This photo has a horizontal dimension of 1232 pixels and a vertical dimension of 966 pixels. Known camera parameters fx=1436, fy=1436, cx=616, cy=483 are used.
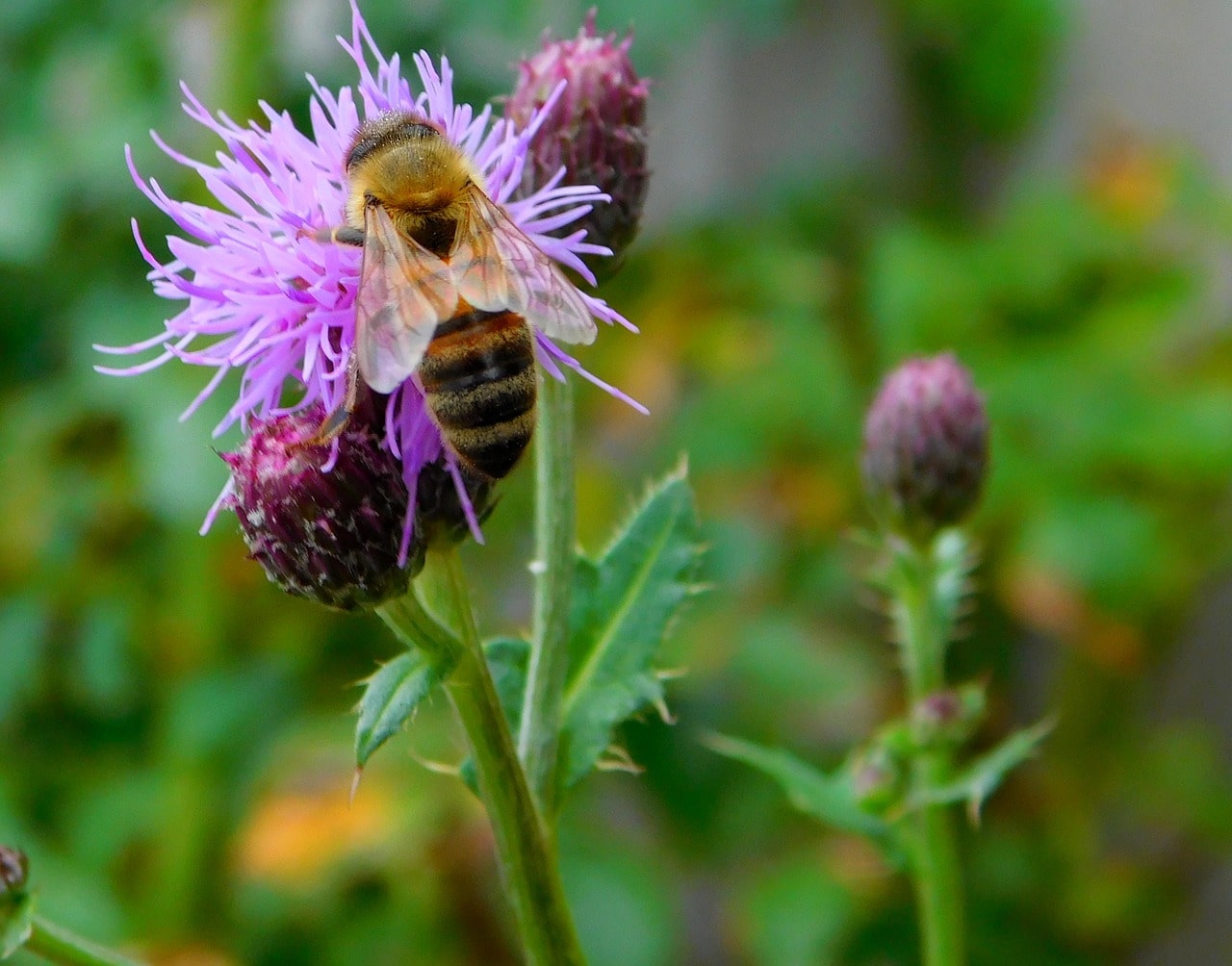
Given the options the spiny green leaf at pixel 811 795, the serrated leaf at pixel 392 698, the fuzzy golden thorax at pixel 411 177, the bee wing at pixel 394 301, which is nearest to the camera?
the serrated leaf at pixel 392 698

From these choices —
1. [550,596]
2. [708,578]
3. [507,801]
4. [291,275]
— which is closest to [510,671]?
[550,596]

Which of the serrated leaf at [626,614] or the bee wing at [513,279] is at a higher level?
the bee wing at [513,279]

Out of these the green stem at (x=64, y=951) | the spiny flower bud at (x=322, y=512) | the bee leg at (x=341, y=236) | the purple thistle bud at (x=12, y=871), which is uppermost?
the bee leg at (x=341, y=236)

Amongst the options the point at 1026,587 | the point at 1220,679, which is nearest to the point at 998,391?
the point at 1026,587

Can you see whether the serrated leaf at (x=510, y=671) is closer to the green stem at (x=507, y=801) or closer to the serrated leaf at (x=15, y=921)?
the green stem at (x=507, y=801)

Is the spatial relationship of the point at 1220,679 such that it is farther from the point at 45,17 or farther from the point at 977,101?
the point at 45,17

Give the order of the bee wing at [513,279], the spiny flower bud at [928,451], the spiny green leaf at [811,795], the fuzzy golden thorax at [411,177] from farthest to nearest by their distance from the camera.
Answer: the spiny flower bud at [928,451]
the spiny green leaf at [811,795]
the fuzzy golden thorax at [411,177]
the bee wing at [513,279]

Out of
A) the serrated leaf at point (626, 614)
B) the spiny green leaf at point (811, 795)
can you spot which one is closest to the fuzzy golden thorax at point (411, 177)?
the serrated leaf at point (626, 614)
